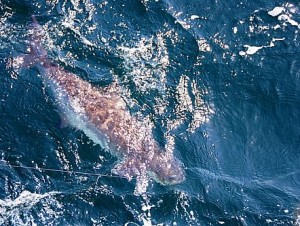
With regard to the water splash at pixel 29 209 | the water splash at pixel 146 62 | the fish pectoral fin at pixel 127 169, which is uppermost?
the water splash at pixel 146 62

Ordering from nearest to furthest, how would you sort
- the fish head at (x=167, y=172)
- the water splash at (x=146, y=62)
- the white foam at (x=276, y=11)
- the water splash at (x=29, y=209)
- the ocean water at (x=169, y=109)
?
the water splash at (x=29, y=209), the ocean water at (x=169, y=109), the fish head at (x=167, y=172), the water splash at (x=146, y=62), the white foam at (x=276, y=11)

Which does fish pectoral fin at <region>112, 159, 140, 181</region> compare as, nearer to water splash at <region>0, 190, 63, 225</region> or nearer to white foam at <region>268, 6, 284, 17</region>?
water splash at <region>0, 190, 63, 225</region>

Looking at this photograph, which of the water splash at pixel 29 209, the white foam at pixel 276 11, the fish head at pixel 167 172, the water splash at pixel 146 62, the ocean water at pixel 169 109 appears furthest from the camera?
the white foam at pixel 276 11

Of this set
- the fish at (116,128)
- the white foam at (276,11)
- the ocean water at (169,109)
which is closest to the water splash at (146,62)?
the ocean water at (169,109)

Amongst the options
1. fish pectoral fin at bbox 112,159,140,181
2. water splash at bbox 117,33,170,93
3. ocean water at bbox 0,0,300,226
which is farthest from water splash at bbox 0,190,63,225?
water splash at bbox 117,33,170,93

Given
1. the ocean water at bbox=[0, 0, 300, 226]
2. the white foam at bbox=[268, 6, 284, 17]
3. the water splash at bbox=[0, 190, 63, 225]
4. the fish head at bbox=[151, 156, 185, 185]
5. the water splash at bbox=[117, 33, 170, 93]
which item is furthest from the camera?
the white foam at bbox=[268, 6, 284, 17]

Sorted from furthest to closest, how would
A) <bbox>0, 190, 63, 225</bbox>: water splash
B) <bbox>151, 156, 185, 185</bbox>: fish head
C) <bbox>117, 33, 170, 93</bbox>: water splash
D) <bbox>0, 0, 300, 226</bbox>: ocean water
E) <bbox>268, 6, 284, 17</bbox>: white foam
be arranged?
<bbox>268, 6, 284, 17</bbox>: white foam
<bbox>117, 33, 170, 93</bbox>: water splash
<bbox>151, 156, 185, 185</bbox>: fish head
<bbox>0, 0, 300, 226</bbox>: ocean water
<bbox>0, 190, 63, 225</bbox>: water splash

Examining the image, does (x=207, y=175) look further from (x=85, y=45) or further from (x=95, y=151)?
(x=85, y=45)

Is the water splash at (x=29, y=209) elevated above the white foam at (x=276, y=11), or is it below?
below

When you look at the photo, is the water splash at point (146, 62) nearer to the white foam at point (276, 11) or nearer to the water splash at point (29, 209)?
the white foam at point (276, 11)

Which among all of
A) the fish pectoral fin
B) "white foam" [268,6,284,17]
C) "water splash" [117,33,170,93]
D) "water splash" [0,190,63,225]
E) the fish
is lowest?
"water splash" [0,190,63,225]
